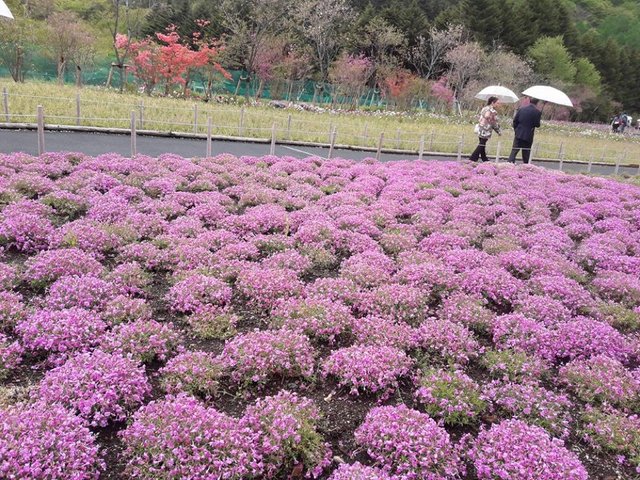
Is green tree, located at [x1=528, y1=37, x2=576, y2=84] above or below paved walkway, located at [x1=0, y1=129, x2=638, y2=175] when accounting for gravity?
above

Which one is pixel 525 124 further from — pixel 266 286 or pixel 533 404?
pixel 533 404

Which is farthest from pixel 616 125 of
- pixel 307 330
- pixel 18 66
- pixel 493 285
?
pixel 307 330

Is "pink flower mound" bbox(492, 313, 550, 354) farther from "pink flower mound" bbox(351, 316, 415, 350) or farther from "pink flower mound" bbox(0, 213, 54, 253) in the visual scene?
"pink flower mound" bbox(0, 213, 54, 253)

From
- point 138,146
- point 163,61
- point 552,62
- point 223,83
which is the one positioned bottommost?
point 138,146

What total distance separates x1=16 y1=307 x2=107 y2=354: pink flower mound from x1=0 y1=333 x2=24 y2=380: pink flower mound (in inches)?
4.7

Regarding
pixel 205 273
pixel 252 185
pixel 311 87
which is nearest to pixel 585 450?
pixel 205 273

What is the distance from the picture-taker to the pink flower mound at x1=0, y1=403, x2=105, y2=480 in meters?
3.55

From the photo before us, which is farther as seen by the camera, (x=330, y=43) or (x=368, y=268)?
(x=330, y=43)

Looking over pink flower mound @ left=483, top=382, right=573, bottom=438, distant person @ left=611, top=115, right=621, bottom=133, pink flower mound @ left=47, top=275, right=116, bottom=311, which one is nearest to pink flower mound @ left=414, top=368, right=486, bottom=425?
pink flower mound @ left=483, top=382, right=573, bottom=438

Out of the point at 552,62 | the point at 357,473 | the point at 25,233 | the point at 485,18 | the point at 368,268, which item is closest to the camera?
the point at 357,473

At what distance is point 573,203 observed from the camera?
47.1ft

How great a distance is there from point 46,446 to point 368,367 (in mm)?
3020

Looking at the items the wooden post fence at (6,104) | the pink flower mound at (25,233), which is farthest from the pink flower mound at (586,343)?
the wooden post fence at (6,104)

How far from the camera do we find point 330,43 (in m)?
56.3
